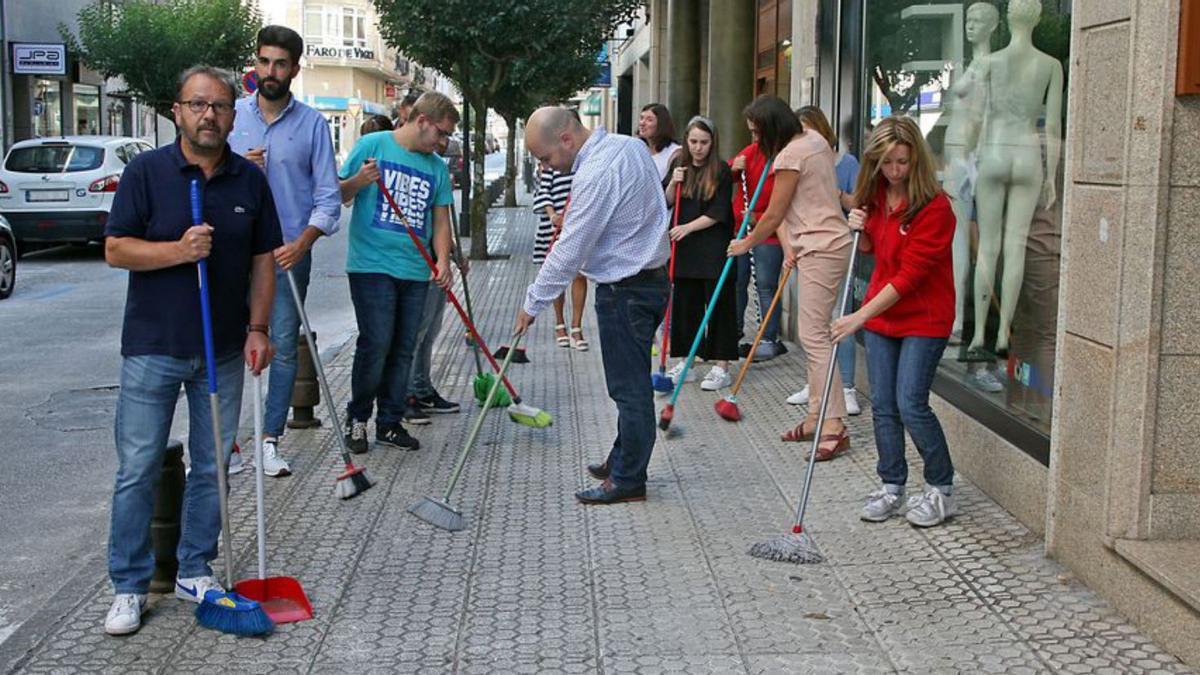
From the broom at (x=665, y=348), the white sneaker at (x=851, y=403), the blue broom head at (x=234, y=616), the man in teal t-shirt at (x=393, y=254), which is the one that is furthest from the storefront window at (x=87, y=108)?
the blue broom head at (x=234, y=616)

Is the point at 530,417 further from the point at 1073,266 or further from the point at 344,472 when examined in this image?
the point at 1073,266

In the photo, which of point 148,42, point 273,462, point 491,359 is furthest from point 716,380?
point 148,42

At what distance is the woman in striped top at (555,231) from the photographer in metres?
12.2

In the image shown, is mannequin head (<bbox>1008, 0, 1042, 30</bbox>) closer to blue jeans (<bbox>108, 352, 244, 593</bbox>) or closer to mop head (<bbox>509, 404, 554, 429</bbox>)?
mop head (<bbox>509, 404, 554, 429</bbox>)

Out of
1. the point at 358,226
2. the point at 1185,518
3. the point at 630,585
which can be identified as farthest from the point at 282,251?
the point at 1185,518

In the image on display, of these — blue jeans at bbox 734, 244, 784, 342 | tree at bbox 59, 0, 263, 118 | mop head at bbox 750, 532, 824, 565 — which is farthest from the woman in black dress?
tree at bbox 59, 0, 263, 118

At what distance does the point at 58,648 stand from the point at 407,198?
12.2 ft

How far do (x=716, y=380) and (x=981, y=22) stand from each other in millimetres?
3128

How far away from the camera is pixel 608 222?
668 cm

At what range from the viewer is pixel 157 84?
37312 mm

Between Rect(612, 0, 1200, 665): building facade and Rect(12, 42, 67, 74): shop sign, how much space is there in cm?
2694

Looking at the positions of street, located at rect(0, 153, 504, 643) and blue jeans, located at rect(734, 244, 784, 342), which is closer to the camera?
street, located at rect(0, 153, 504, 643)

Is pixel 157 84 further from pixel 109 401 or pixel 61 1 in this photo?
pixel 109 401

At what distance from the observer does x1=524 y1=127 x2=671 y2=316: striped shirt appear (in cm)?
658
